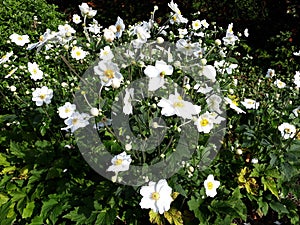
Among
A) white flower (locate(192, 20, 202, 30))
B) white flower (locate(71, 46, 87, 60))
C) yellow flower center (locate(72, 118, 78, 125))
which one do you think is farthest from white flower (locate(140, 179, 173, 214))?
white flower (locate(192, 20, 202, 30))

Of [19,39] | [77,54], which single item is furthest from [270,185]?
[19,39]

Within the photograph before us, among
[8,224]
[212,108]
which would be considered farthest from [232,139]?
[8,224]

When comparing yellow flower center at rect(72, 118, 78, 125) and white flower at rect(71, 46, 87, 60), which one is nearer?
yellow flower center at rect(72, 118, 78, 125)

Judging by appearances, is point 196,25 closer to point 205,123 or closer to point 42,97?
point 205,123

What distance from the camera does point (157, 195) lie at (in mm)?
2084

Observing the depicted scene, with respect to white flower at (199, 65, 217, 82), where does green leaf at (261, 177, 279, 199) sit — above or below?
below

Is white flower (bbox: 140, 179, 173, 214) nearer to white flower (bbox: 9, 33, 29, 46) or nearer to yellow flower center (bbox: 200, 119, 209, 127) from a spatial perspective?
yellow flower center (bbox: 200, 119, 209, 127)

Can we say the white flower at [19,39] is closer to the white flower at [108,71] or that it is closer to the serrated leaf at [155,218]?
the white flower at [108,71]

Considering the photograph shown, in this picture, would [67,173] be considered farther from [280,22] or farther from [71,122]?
[280,22]

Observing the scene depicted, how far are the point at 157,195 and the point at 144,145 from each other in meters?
0.30

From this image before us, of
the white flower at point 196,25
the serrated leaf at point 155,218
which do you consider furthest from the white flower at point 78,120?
the white flower at point 196,25

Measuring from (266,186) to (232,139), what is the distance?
48 centimetres

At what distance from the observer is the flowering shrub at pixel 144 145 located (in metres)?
2.14

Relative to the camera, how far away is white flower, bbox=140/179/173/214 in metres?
2.07
